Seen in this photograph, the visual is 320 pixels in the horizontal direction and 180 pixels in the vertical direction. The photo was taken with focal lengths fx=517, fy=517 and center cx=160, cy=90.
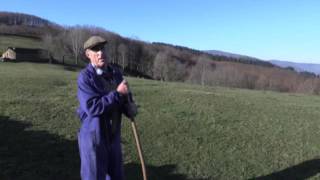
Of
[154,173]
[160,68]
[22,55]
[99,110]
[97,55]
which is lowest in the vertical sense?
[160,68]

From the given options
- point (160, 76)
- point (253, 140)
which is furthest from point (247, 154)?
point (160, 76)

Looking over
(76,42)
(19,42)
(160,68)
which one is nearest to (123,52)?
(160,68)

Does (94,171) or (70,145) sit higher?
(94,171)

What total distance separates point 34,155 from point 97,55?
509 cm

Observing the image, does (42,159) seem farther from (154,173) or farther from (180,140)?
(180,140)

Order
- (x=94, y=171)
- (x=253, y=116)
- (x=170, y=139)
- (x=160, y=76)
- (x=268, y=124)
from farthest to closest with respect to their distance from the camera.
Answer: (x=160, y=76) → (x=253, y=116) → (x=268, y=124) → (x=170, y=139) → (x=94, y=171)

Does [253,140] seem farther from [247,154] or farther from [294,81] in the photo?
[294,81]

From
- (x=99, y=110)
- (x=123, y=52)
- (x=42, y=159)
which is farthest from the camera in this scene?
(x=123, y=52)

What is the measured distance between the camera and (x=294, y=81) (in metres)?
125

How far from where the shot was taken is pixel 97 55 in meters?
5.68

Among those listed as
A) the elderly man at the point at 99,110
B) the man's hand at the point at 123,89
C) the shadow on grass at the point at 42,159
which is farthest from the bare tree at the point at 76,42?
the man's hand at the point at 123,89

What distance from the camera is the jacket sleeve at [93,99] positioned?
552 centimetres

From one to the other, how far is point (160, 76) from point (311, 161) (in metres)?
104

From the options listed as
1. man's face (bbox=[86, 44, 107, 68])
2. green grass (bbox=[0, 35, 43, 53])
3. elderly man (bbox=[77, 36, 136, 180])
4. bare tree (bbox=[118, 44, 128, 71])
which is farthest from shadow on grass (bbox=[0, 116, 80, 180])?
bare tree (bbox=[118, 44, 128, 71])
